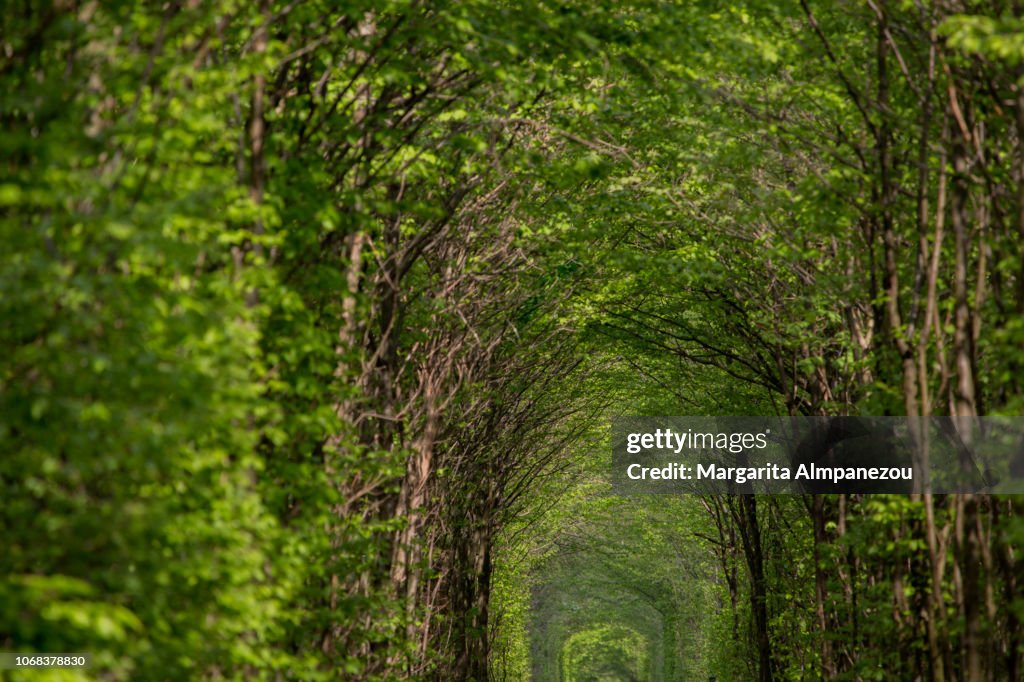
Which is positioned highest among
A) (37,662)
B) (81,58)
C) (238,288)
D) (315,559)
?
(81,58)

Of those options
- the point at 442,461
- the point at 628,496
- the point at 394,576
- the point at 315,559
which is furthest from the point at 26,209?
the point at 628,496

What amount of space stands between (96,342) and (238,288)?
1.32 metres

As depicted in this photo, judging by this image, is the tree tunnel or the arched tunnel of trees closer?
the arched tunnel of trees

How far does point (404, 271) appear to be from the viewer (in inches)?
516

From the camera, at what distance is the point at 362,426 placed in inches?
560

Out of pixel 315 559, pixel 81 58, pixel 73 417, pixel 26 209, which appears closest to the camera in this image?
pixel 73 417

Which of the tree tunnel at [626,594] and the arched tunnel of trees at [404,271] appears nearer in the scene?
the arched tunnel of trees at [404,271]

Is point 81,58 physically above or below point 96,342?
above

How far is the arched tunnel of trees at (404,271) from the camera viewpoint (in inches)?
241

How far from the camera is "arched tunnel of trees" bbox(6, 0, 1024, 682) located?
612 cm

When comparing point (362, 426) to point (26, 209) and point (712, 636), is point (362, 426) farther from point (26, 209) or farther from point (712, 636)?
point (712, 636)

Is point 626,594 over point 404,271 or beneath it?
beneath

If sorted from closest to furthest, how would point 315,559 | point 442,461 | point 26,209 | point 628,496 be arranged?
1. point 26,209
2. point 315,559
3. point 442,461
4. point 628,496

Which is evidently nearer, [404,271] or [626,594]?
[404,271]
